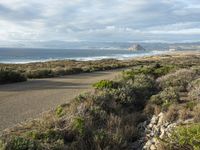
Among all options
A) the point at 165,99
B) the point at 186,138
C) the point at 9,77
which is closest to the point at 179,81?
the point at 165,99

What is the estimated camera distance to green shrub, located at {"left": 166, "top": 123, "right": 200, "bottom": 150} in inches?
297

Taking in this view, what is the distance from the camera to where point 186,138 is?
25.0 ft

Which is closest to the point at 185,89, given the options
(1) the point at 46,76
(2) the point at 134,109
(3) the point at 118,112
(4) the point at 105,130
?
(2) the point at 134,109

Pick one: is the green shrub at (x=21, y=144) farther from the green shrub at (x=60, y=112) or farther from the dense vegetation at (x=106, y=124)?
the green shrub at (x=60, y=112)

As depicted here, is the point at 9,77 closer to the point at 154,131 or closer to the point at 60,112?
the point at 60,112

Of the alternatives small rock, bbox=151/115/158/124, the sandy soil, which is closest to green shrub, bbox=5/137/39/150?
the sandy soil

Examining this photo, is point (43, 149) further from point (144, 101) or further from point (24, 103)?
point (24, 103)

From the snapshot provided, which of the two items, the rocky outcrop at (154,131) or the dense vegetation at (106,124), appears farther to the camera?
the rocky outcrop at (154,131)

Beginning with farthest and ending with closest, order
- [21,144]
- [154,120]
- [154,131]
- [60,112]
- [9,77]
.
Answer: [9,77], [60,112], [154,120], [154,131], [21,144]

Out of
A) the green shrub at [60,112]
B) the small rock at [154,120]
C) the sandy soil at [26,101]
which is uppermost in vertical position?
the green shrub at [60,112]

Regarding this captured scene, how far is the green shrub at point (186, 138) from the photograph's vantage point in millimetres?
7535

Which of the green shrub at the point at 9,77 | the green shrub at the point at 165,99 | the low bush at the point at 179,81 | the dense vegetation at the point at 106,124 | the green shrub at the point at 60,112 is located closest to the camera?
the dense vegetation at the point at 106,124

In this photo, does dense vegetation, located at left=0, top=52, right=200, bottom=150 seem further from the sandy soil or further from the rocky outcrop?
the sandy soil

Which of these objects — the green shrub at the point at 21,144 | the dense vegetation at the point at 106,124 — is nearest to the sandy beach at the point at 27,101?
the dense vegetation at the point at 106,124
